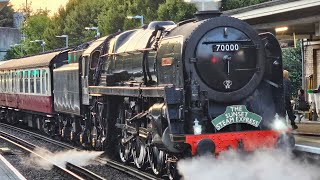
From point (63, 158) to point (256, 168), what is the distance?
717cm

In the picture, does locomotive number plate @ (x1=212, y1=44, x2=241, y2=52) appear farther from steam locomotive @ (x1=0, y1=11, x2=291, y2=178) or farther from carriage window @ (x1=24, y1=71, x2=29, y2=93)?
carriage window @ (x1=24, y1=71, x2=29, y2=93)

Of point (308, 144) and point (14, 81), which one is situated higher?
point (14, 81)

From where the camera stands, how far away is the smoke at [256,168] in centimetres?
961

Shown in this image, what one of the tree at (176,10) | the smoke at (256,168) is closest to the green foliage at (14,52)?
the tree at (176,10)

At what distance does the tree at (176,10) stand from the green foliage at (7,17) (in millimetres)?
73021

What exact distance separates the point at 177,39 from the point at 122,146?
4.66 metres

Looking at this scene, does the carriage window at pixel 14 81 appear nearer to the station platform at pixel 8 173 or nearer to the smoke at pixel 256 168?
the station platform at pixel 8 173

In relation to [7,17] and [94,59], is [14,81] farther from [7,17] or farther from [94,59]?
[7,17]

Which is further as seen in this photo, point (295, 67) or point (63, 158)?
point (295, 67)

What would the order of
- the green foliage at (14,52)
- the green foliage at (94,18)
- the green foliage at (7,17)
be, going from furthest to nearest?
the green foliage at (7,17), the green foliage at (14,52), the green foliage at (94,18)

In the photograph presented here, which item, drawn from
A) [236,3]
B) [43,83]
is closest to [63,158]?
[43,83]

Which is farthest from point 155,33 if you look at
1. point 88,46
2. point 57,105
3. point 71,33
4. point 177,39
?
point 71,33

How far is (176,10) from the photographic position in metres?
41.5

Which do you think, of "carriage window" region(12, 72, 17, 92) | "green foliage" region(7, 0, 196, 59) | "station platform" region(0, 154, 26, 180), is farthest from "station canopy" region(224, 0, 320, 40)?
"green foliage" region(7, 0, 196, 59)
